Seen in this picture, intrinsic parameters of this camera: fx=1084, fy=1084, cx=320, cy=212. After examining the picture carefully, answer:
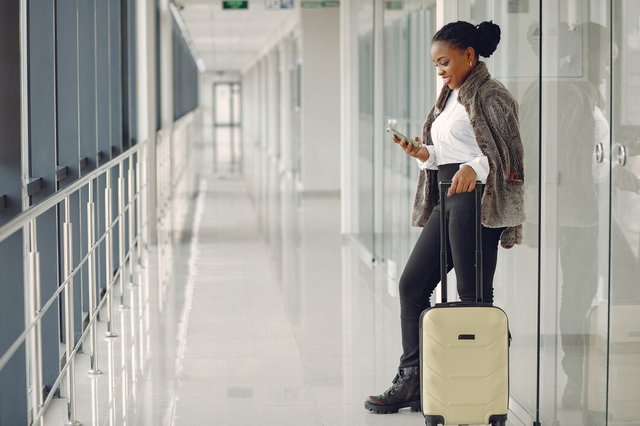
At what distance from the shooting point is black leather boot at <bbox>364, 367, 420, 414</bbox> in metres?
4.26

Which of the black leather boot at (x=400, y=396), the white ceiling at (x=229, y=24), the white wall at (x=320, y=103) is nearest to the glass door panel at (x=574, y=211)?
the black leather boot at (x=400, y=396)

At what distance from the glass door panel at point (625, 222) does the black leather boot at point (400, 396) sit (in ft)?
3.51

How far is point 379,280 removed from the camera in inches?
308

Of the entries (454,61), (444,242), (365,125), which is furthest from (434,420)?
(365,125)

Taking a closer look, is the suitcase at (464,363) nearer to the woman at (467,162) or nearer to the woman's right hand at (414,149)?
the woman at (467,162)

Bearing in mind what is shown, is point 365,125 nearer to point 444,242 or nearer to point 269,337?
point 269,337

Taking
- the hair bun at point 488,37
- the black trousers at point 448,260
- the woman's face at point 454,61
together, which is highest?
the hair bun at point 488,37

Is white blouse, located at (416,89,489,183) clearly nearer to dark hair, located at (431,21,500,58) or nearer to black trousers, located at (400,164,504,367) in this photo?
black trousers, located at (400,164,504,367)

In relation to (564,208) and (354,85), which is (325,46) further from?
(564,208)

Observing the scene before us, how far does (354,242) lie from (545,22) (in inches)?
236

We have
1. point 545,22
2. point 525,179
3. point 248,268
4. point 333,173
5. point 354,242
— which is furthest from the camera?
point 333,173

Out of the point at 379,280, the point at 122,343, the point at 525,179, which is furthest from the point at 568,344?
the point at 379,280

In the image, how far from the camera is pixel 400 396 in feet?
14.2

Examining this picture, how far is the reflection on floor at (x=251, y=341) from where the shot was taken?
4.48 meters
